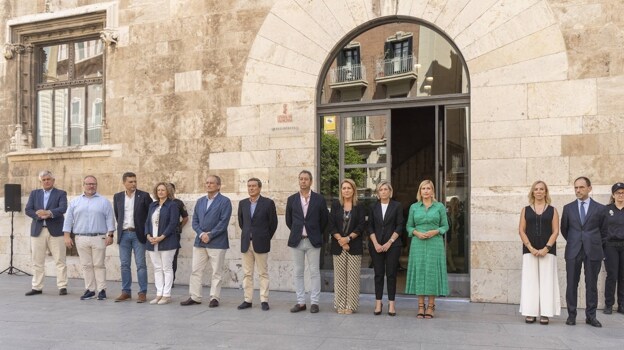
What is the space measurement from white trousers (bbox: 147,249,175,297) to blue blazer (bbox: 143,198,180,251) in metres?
0.10

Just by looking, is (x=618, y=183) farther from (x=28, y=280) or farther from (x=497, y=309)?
(x=28, y=280)

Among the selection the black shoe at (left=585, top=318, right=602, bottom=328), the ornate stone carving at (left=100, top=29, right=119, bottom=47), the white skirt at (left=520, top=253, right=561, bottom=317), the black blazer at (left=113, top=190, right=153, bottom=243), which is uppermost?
the ornate stone carving at (left=100, top=29, right=119, bottom=47)

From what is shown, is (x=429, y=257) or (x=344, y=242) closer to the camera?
(x=429, y=257)

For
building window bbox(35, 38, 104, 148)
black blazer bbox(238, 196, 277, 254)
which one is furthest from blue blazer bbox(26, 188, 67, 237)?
black blazer bbox(238, 196, 277, 254)

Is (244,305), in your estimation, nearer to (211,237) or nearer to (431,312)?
(211,237)

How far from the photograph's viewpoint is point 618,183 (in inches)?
310

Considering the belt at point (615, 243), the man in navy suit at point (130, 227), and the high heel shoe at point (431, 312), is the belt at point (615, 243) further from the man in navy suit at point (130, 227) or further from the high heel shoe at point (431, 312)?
the man in navy suit at point (130, 227)

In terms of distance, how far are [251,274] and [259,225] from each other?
2.38 feet

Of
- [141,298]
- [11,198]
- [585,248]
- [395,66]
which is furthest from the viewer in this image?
[11,198]

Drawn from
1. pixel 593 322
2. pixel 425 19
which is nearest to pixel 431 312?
pixel 593 322

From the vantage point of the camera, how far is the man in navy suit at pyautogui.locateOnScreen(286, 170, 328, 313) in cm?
826

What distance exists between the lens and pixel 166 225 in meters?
8.94

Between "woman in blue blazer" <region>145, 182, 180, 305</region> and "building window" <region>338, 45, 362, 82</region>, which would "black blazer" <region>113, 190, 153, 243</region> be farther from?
"building window" <region>338, 45, 362, 82</region>

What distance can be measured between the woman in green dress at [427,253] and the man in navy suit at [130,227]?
409 cm
